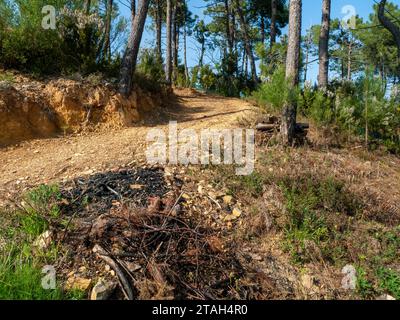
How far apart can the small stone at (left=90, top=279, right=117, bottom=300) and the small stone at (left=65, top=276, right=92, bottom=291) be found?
0.26 ft

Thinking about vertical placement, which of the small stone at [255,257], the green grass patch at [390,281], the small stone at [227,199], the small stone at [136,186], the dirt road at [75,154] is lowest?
the green grass patch at [390,281]

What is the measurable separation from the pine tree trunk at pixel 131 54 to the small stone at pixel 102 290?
4.64 metres

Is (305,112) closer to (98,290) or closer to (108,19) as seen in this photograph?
(108,19)

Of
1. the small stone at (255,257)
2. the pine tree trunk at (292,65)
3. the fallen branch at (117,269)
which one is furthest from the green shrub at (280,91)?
the fallen branch at (117,269)

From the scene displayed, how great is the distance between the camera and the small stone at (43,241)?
3031mm

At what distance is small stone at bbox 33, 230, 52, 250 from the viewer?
3.03m

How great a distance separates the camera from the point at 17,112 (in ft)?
18.3

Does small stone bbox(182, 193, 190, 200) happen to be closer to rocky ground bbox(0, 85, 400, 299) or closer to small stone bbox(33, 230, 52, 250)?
rocky ground bbox(0, 85, 400, 299)

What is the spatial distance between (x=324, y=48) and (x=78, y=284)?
8451mm

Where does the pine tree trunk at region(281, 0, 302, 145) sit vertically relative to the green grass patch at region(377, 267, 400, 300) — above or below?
above

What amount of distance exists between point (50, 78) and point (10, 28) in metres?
1.21

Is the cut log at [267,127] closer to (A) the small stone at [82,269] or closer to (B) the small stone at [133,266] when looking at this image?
(B) the small stone at [133,266]

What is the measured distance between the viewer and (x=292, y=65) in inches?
227

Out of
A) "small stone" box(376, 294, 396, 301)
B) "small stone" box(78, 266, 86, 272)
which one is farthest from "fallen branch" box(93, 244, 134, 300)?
"small stone" box(376, 294, 396, 301)
